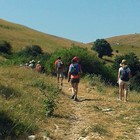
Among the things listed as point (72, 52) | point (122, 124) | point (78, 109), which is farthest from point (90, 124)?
point (72, 52)

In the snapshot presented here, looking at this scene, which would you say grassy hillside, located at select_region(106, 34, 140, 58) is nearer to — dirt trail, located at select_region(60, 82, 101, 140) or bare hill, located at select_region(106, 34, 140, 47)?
bare hill, located at select_region(106, 34, 140, 47)

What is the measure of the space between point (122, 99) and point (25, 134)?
866 centimetres

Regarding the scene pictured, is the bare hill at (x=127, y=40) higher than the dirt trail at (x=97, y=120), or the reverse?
the bare hill at (x=127, y=40)

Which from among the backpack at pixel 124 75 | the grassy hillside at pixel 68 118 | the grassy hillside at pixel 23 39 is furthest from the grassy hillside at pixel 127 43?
the grassy hillside at pixel 68 118

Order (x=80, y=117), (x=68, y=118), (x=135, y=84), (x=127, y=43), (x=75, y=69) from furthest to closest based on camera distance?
(x=127, y=43) → (x=135, y=84) → (x=75, y=69) → (x=80, y=117) → (x=68, y=118)

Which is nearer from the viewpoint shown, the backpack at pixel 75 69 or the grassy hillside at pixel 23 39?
the backpack at pixel 75 69

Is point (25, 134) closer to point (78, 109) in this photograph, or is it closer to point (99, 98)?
point (78, 109)

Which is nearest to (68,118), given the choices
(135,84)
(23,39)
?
(135,84)

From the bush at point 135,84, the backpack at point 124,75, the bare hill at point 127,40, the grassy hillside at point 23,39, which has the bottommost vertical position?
the bush at point 135,84

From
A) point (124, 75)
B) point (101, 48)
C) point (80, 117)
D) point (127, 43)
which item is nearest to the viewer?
point (80, 117)

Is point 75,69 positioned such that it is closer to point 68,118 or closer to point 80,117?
point 80,117

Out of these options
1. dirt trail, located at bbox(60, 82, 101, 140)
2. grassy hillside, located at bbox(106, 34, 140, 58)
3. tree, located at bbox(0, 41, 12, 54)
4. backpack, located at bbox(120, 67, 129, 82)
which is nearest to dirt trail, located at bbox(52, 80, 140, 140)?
dirt trail, located at bbox(60, 82, 101, 140)

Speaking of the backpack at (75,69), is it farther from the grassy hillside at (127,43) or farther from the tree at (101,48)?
the grassy hillside at (127,43)

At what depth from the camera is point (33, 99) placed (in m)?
13.3
